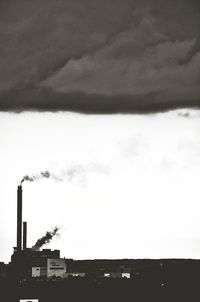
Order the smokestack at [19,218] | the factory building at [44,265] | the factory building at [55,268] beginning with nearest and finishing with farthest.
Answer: the smokestack at [19,218] → the factory building at [44,265] → the factory building at [55,268]

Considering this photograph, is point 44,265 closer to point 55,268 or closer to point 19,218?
point 55,268

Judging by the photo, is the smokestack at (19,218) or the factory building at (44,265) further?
the factory building at (44,265)

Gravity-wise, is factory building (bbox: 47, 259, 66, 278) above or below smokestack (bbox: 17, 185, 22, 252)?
below

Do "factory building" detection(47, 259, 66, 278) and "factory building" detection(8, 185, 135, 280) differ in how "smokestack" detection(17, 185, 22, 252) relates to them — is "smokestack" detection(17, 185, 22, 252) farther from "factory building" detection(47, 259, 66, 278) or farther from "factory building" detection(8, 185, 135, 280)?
"factory building" detection(47, 259, 66, 278)

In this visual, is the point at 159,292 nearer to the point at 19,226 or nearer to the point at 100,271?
the point at 19,226

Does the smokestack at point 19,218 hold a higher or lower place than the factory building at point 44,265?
higher

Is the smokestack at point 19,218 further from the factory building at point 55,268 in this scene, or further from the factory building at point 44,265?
the factory building at point 55,268

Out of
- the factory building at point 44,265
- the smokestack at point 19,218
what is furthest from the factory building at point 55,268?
the smokestack at point 19,218

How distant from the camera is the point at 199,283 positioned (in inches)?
1694

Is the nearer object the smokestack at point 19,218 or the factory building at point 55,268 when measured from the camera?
the smokestack at point 19,218

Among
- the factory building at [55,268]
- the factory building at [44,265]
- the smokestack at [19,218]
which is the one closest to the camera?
the smokestack at [19,218]

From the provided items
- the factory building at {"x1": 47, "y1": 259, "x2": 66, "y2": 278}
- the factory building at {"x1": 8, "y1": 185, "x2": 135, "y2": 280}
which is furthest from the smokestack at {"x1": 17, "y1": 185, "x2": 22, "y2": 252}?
the factory building at {"x1": 47, "y1": 259, "x2": 66, "y2": 278}

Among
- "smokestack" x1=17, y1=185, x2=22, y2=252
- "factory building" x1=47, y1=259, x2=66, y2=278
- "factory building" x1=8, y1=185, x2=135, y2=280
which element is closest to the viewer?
"smokestack" x1=17, y1=185, x2=22, y2=252

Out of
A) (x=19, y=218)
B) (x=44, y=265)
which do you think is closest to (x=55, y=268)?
(x=44, y=265)
